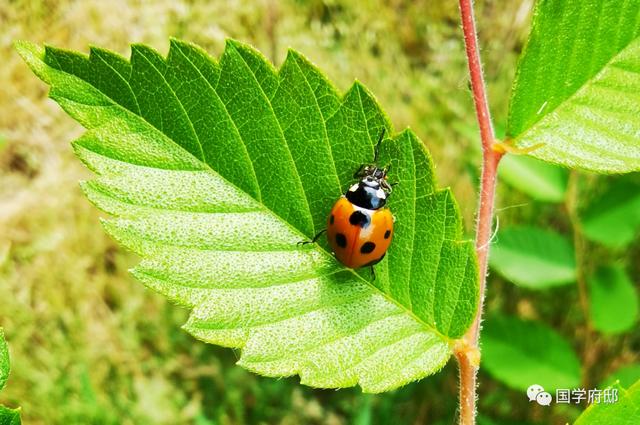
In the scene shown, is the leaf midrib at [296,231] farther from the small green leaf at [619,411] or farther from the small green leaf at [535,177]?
the small green leaf at [535,177]

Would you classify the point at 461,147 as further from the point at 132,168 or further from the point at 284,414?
the point at 132,168

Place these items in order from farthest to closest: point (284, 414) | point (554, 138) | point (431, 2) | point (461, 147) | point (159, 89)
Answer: point (431, 2) → point (461, 147) → point (284, 414) → point (554, 138) → point (159, 89)

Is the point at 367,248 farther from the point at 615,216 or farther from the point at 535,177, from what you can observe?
the point at 615,216

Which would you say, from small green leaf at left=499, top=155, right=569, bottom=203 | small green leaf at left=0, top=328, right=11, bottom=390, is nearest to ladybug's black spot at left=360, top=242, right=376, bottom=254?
small green leaf at left=0, top=328, right=11, bottom=390

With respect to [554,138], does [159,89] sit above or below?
below

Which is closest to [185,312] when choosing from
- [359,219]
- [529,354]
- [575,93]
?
[529,354]

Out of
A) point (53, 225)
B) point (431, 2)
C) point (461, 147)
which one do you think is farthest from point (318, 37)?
point (53, 225)

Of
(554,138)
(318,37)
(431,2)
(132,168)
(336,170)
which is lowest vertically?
(132,168)
